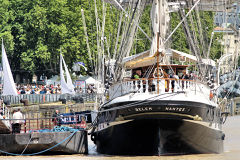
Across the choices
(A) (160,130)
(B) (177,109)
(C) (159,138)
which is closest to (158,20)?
(B) (177,109)

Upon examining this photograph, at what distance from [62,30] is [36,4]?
483 centimetres

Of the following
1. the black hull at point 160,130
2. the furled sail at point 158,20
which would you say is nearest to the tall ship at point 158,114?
the black hull at point 160,130

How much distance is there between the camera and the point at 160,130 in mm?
28703

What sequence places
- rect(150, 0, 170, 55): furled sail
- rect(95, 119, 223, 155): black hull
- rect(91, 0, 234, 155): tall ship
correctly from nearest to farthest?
rect(91, 0, 234, 155): tall ship → rect(95, 119, 223, 155): black hull → rect(150, 0, 170, 55): furled sail

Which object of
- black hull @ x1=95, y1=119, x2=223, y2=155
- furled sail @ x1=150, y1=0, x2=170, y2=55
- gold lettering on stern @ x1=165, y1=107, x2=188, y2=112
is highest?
furled sail @ x1=150, y1=0, x2=170, y2=55

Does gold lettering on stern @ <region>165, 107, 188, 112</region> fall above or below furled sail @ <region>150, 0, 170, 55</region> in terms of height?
below

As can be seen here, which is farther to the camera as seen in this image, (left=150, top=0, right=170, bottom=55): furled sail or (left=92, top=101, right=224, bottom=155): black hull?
(left=150, top=0, right=170, bottom=55): furled sail

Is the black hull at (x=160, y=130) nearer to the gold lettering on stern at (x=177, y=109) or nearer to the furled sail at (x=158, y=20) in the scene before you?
the gold lettering on stern at (x=177, y=109)

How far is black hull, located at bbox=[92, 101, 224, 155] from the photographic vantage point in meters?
28.5

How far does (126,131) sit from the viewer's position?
29.5 metres

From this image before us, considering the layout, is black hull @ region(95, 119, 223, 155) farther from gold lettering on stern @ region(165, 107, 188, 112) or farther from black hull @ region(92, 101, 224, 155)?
gold lettering on stern @ region(165, 107, 188, 112)

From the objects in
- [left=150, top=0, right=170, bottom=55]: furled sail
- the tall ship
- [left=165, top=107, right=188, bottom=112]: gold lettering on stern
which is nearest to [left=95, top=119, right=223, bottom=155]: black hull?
the tall ship

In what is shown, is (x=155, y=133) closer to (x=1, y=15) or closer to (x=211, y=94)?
(x=211, y=94)

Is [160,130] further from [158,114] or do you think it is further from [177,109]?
[177,109]
